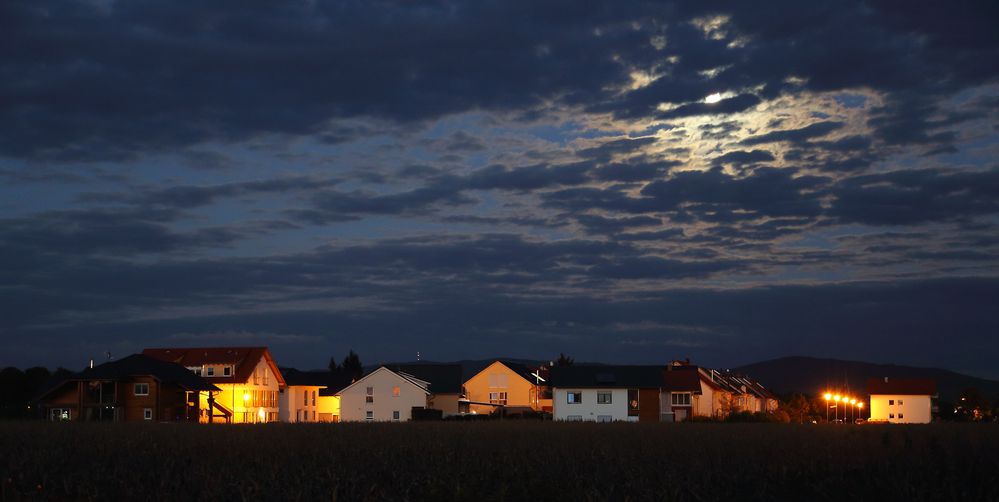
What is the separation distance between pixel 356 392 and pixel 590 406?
2191 centimetres

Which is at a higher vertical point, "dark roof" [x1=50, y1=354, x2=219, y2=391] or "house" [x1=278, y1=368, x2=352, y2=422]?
"dark roof" [x1=50, y1=354, x2=219, y2=391]

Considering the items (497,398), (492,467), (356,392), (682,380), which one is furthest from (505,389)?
(492,467)

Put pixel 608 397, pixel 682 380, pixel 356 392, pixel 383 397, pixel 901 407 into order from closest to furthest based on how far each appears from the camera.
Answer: pixel 608 397 → pixel 383 397 → pixel 356 392 → pixel 682 380 → pixel 901 407

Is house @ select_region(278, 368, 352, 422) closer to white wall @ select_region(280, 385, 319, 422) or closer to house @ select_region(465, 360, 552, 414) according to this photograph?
white wall @ select_region(280, 385, 319, 422)

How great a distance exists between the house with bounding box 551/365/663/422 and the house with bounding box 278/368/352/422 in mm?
25817

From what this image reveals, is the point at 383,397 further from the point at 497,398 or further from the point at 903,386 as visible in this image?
Result: the point at 903,386

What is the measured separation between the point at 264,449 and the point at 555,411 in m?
59.1

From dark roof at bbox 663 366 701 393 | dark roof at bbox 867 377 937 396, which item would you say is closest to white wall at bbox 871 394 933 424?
dark roof at bbox 867 377 937 396

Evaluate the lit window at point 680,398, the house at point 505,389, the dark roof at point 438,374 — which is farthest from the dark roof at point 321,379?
the lit window at point 680,398

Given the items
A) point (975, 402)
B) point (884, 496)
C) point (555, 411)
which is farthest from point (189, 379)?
point (975, 402)

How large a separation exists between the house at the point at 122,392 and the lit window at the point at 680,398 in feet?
141

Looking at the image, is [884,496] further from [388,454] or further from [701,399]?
[701,399]

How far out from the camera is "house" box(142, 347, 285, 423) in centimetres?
9462

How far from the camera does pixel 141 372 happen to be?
80.2m
